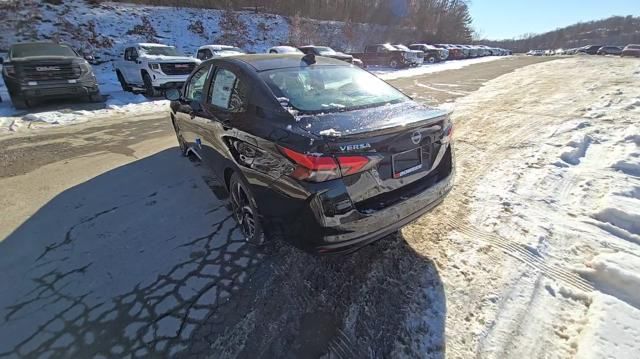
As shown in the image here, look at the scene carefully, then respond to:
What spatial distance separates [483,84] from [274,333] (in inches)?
528

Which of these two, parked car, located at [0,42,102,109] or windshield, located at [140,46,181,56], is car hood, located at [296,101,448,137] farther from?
windshield, located at [140,46,181,56]

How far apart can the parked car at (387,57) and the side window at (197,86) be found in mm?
21402

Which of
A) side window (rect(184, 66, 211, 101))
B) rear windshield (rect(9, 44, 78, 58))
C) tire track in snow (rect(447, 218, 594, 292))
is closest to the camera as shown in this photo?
tire track in snow (rect(447, 218, 594, 292))

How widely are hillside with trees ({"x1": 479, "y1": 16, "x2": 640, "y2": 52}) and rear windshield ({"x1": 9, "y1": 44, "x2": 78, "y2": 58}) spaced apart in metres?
97.4

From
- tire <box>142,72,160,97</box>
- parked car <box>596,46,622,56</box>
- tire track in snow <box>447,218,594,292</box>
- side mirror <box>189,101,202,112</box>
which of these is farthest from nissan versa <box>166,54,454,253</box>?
parked car <box>596,46,622,56</box>

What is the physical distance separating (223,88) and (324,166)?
1.83m

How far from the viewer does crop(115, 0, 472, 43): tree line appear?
30.7 m

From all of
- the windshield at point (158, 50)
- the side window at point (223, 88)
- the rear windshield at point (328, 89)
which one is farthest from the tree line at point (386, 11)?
the rear windshield at point (328, 89)

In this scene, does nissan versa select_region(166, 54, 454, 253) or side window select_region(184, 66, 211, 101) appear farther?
side window select_region(184, 66, 211, 101)

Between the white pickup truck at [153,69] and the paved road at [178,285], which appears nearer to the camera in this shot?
the paved road at [178,285]

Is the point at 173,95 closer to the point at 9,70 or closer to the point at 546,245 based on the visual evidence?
the point at 546,245

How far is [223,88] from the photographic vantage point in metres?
3.28

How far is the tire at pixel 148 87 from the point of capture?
1074 centimetres

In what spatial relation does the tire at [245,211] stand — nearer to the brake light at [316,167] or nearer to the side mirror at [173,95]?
the brake light at [316,167]
